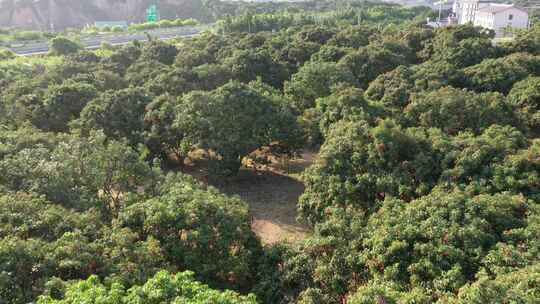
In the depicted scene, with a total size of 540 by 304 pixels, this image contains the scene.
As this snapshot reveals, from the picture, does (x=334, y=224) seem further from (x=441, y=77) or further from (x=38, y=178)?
(x=441, y=77)

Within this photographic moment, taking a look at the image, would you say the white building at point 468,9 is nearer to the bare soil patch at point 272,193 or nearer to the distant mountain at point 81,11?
the distant mountain at point 81,11

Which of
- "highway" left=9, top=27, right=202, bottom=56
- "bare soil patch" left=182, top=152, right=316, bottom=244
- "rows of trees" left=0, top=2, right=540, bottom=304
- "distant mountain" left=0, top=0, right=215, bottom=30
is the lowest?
"bare soil patch" left=182, top=152, right=316, bottom=244

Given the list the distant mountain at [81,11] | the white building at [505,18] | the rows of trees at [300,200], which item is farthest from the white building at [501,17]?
the distant mountain at [81,11]

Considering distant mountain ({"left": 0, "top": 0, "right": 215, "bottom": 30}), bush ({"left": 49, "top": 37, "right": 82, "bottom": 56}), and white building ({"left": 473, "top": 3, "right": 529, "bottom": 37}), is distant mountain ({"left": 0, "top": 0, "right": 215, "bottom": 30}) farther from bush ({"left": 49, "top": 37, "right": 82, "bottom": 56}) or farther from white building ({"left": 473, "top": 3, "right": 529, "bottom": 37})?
Result: white building ({"left": 473, "top": 3, "right": 529, "bottom": 37})


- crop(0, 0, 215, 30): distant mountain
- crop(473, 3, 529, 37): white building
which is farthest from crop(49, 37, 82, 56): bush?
crop(473, 3, 529, 37): white building

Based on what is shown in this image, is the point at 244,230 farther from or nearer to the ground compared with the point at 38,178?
nearer to the ground

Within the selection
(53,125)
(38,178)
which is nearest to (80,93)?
(53,125)
